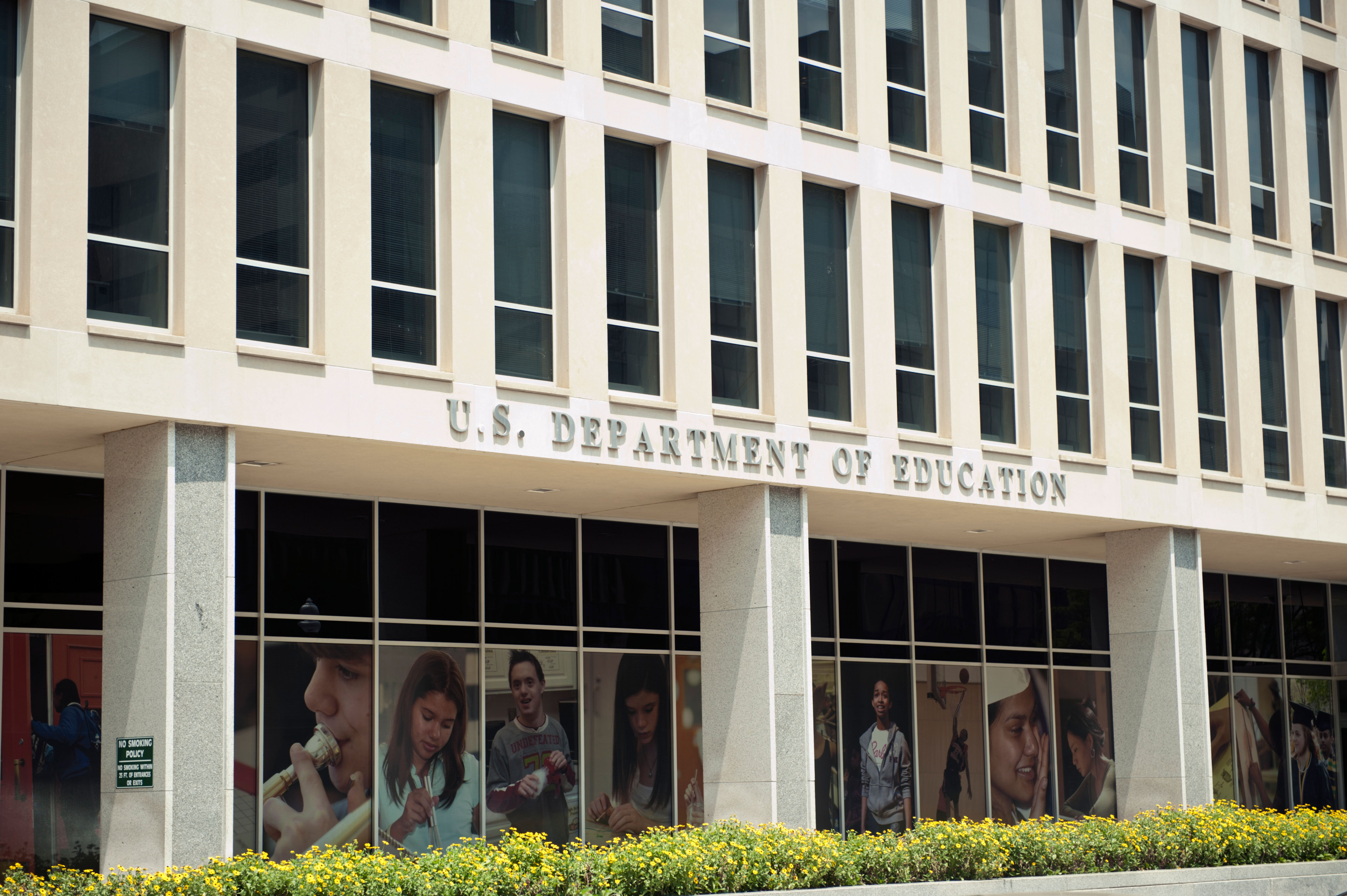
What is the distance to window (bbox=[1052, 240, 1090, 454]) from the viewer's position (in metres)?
25.8

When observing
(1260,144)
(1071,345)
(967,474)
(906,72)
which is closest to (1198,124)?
(1260,144)

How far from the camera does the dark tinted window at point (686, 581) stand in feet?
82.5

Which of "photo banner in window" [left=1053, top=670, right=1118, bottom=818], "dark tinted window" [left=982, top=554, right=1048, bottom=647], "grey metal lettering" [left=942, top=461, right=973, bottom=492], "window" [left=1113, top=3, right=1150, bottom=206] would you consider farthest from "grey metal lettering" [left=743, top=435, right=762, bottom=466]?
"photo banner in window" [left=1053, top=670, right=1118, bottom=818]

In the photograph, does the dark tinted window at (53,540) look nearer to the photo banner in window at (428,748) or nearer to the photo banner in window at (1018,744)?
the photo banner in window at (428,748)

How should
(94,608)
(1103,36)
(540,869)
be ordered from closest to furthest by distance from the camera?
(540,869), (94,608), (1103,36)

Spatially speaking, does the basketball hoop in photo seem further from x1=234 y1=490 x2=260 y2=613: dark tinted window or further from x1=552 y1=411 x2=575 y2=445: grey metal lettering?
x1=234 y1=490 x2=260 y2=613: dark tinted window

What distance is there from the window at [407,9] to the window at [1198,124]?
14657 millimetres

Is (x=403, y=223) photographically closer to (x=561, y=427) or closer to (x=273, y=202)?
(x=273, y=202)

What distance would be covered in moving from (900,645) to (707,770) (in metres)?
7.22

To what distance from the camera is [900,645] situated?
27953mm

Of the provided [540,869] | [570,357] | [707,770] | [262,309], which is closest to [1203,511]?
[707,770]

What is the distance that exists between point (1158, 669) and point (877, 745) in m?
4.80

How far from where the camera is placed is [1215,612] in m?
33.3

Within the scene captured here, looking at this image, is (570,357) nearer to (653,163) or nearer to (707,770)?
(653,163)
